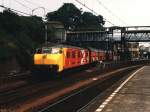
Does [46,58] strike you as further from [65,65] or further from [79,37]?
[79,37]

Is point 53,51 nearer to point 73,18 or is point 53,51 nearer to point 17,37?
point 17,37

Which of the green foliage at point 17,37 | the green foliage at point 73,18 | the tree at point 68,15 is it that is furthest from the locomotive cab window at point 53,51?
the tree at point 68,15

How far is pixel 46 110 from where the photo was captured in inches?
617

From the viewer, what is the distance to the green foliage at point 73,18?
496 ft

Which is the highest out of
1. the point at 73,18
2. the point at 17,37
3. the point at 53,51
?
the point at 73,18

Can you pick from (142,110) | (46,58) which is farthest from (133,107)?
(46,58)

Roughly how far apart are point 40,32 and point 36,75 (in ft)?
128

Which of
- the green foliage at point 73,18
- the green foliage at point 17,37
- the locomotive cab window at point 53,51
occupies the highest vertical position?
the green foliage at point 73,18

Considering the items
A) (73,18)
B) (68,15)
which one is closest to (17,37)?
(68,15)

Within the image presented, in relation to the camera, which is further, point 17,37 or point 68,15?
point 68,15

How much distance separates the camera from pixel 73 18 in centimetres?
15612

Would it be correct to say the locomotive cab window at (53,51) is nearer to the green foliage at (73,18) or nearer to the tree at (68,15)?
the green foliage at (73,18)

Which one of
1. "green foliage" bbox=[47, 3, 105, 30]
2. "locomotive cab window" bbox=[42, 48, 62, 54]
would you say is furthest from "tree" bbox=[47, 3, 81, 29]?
"locomotive cab window" bbox=[42, 48, 62, 54]

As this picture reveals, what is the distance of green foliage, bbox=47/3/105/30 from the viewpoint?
151 metres
